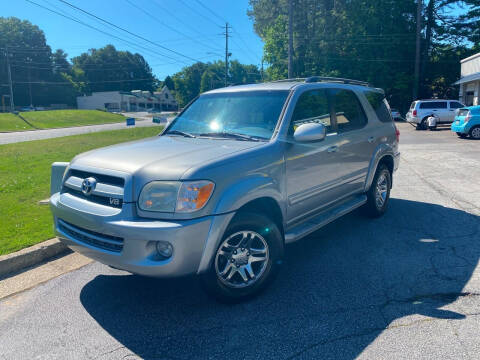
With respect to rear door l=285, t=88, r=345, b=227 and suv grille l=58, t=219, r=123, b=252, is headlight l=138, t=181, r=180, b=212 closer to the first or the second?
suv grille l=58, t=219, r=123, b=252

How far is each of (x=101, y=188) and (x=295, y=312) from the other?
1927 mm

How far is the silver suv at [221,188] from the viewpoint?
2953 mm

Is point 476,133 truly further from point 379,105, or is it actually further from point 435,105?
point 379,105

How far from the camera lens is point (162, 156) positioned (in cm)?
335

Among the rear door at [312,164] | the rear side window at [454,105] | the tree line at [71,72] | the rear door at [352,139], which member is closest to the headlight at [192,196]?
the rear door at [312,164]

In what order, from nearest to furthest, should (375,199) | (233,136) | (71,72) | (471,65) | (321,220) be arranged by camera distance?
(233,136)
(321,220)
(375,199)
(471,65)
(71,72)

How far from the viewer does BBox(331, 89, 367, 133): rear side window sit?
486 centimetres

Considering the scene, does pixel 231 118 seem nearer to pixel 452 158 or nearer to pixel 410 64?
pixel 452 158

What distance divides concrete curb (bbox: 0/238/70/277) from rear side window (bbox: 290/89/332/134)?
312 centimetres

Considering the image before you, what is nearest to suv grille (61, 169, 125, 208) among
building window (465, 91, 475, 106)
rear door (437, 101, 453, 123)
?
rear door (437, 101, 453, 123)

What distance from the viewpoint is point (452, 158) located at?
39.6ft

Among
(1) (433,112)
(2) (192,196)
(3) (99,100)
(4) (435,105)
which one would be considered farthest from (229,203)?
(3) (99,100)

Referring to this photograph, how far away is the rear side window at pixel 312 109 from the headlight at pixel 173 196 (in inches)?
55.5

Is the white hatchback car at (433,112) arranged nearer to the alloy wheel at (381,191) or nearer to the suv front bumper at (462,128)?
the suv front bumper at (462,128)
